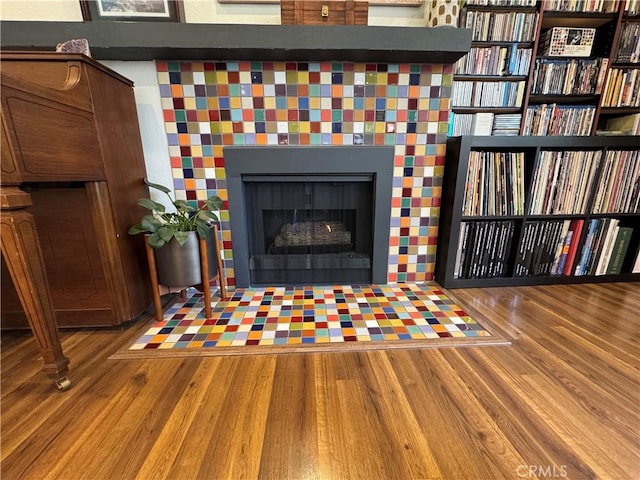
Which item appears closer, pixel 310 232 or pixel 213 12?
pixel 213 12

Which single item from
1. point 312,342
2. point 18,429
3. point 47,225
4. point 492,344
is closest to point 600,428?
point 492,344

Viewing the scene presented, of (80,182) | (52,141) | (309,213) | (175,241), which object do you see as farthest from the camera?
(309,213)

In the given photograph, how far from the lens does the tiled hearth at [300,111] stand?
1461 millimetres

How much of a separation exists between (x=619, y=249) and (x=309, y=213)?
203 centimetres

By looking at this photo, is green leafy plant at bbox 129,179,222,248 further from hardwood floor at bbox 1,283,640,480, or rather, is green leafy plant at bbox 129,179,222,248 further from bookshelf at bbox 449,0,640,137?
bookshelf at bbox 449,0,640,137

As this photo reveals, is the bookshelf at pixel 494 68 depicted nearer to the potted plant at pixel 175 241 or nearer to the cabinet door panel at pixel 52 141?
the potted plant at pixel 175 241

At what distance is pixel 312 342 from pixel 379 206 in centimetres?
91

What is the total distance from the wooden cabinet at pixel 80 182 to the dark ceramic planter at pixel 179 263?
159 millimetres

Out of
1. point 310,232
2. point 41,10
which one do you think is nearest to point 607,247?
point 310,232

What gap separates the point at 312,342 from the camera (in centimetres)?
116

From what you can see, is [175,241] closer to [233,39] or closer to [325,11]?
[233,39]

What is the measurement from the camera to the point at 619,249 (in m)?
1.71

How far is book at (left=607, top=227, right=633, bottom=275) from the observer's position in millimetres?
1688

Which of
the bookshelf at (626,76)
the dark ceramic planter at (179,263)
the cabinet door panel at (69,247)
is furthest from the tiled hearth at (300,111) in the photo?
the bookshelf at (626,76)
